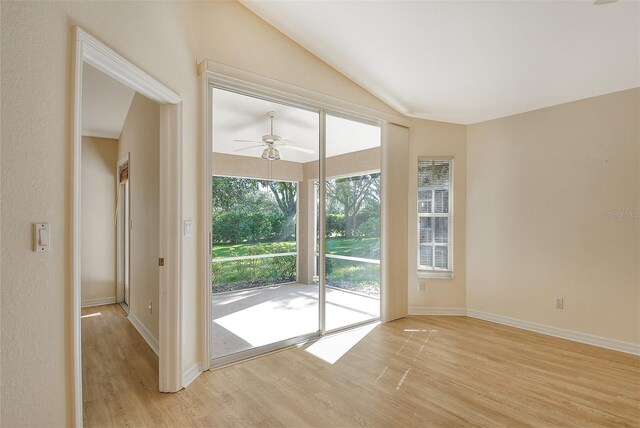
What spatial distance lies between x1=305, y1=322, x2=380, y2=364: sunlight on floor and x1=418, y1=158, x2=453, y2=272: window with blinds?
137 centimetres

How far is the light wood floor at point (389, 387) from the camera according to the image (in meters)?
2.15

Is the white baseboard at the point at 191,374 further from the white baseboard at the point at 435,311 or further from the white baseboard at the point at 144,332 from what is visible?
the white baseboard at the point at 435,311

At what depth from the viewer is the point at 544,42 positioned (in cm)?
269

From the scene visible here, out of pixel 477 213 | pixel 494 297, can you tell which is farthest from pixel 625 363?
pixel 477 213

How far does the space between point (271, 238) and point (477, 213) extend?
9.04 feet

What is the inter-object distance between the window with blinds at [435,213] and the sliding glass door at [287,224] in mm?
742

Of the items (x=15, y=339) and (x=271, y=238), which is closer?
(x=15, y=339)

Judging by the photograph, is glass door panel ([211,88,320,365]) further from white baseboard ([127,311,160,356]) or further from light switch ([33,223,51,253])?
light switch ([33,223,51,253])

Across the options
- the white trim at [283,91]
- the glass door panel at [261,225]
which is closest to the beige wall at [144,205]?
the glass door panel at [261,225]

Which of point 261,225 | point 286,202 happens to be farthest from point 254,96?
point 261,225

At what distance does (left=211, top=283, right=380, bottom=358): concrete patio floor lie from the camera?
3117 mm

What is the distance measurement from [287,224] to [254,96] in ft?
4.22

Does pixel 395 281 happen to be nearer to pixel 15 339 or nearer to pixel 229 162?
pixel 229 162

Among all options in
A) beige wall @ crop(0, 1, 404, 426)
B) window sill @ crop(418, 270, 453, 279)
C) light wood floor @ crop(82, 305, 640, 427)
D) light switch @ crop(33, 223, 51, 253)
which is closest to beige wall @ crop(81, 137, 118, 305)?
light wood floor @ crop(82, 305, 640, 427)
